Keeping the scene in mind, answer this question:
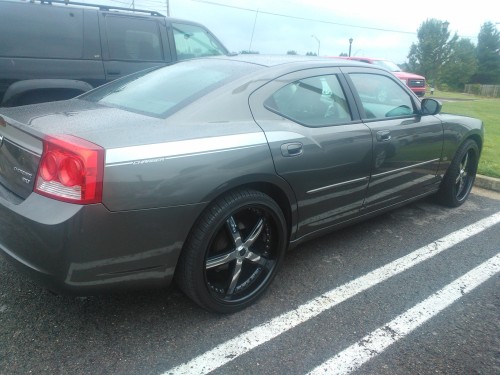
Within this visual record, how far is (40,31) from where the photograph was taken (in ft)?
16.4

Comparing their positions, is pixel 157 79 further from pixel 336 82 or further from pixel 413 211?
pixel 413 211

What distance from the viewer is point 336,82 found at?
3.31 metres

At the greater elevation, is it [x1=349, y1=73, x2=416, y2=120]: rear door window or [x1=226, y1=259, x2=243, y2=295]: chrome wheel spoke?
[x1=349, y1=73, x2=416, y2=120]: rear door window

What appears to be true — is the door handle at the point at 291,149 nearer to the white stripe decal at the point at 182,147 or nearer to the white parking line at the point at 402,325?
the white stripe decal at the point at 182,147

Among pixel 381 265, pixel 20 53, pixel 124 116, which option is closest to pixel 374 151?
pixel 381 265

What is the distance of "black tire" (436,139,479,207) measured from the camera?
4531 mm

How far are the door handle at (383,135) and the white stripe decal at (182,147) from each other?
117 cm

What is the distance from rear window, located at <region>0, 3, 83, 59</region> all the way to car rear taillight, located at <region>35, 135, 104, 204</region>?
3366mm

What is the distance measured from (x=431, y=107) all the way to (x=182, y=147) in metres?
2.72

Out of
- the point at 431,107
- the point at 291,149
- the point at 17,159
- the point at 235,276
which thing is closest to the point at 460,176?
the point at 431,107

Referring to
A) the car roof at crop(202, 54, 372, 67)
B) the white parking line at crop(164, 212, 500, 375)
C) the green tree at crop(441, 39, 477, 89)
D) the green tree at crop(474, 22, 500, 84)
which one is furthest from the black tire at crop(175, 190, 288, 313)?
the green tree at crop(474, 22, 500, 84)

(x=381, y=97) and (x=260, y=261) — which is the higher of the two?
(x=381, y=97)

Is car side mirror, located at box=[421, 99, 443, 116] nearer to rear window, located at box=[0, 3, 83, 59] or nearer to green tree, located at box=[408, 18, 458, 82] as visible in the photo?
rear window, located at box=[0, 3, 83, 59]

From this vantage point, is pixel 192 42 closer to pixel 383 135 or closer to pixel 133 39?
pixel 133 39
